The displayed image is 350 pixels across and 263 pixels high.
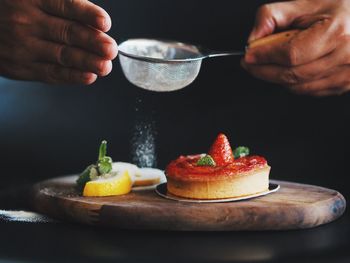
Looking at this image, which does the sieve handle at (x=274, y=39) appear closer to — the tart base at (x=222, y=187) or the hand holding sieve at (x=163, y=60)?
the hand holding sieve at (x=163, y=60)

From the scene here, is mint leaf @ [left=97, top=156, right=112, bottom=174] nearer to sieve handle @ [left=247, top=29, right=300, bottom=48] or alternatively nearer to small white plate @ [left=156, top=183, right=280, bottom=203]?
small white plate @ [left=156, top=183, right=280, bottom=203]

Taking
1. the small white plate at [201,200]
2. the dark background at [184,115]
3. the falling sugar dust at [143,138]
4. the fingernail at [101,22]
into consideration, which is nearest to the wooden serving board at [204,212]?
the small white plate at [201,200]

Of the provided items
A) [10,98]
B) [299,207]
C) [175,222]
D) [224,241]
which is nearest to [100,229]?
[175,222]

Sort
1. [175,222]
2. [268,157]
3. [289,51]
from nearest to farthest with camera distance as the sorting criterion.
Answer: [175,222], [289,51], [268,157]

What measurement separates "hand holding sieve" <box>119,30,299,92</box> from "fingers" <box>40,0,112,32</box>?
0.94 ft

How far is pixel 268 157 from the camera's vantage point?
2.94m

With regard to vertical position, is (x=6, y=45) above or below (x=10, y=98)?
above

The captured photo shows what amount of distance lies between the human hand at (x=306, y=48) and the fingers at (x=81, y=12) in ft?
1.77

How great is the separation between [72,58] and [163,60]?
313mm

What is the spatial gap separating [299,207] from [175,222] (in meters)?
0.33

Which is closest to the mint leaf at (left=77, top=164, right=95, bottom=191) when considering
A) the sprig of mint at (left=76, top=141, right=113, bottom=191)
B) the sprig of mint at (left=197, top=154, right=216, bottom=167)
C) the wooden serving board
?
the sprig of mint at (left=76, top=141, right=113, bottom=191)

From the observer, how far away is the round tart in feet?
7.06

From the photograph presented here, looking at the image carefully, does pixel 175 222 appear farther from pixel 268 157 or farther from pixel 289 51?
pixel 268 157

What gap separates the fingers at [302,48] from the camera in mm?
2375
